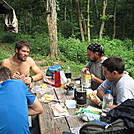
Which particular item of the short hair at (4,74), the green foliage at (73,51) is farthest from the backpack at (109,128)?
the green foliage at (73,51)

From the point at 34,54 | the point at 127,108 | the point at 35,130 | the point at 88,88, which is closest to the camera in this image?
the point at 127,108

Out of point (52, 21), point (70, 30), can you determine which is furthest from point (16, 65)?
point (70, 30)

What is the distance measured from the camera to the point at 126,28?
1827 centimetres

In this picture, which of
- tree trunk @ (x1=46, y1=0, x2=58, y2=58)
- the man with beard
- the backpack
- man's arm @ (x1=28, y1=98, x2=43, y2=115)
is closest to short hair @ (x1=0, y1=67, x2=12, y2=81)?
man's arm @ (x1=28, y1=98, x2=43, y2=115)

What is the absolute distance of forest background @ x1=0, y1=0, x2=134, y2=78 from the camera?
8.75 metres

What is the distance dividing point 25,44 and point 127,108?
8.13 feet

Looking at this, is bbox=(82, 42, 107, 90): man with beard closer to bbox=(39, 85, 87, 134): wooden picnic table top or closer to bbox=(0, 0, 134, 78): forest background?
bbox=(39, 85, 87, 134): wooden picnic table top

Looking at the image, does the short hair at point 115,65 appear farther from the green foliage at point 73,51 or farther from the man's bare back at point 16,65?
the green foliage at point 73,51

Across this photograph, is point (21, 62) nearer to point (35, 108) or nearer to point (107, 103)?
point (35, 108)

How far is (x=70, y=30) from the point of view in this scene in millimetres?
15750

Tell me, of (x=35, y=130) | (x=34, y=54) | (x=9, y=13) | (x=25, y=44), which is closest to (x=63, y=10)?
→ (x=34, y=54)

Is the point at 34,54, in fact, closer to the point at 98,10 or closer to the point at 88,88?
the point at 88,88

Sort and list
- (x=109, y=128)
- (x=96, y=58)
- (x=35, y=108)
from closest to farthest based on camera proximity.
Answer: (x=109, y=128) < (x=35, y=108) < (x=96, y=58)

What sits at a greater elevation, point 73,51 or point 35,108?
point 73,51
